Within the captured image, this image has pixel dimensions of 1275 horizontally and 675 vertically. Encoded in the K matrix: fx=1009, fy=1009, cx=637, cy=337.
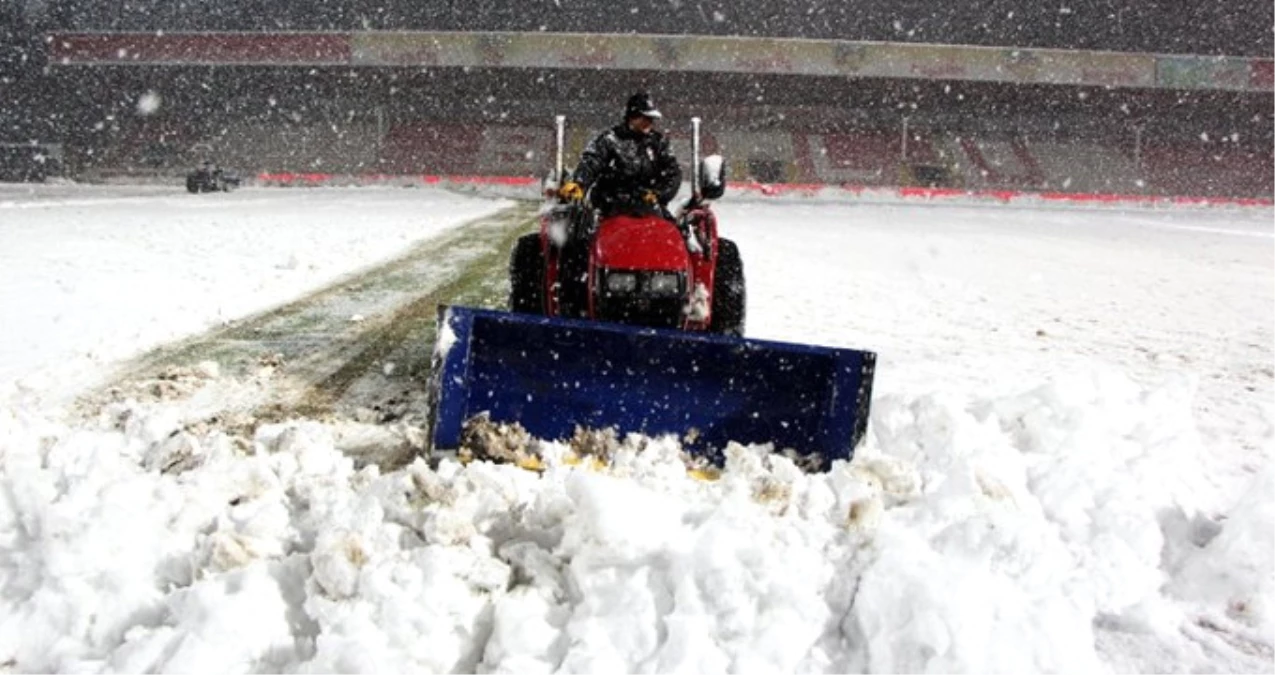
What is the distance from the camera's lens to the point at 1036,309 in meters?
8.23

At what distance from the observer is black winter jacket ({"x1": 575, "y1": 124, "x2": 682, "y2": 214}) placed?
16.0 ft

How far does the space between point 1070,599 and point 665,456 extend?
4.31 ft

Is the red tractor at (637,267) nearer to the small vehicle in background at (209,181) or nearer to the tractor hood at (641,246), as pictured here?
the tractor hood at (641,246)

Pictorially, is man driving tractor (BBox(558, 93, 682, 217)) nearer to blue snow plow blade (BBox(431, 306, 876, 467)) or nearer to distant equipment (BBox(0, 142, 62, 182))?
blue snow plow blade (BBox(431, 306, 876, 467))

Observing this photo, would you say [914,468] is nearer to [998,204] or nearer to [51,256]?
[51,256]

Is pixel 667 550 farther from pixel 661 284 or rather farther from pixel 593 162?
pixel 593 162

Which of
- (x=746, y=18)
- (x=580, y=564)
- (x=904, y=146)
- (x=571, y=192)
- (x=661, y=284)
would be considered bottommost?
(x=580, y=564)

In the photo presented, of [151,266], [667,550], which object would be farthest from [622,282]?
[151,266]

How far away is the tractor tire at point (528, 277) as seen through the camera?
4.92 metres

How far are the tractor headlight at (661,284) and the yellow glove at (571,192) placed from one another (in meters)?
0.60

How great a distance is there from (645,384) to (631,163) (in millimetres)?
1740

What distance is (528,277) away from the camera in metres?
4.94

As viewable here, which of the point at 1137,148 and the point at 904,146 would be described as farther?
the point at 904,146

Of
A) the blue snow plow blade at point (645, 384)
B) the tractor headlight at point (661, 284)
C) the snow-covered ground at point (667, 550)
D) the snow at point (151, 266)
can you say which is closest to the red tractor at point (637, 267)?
the tractor headlight at point (661, 284)
